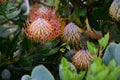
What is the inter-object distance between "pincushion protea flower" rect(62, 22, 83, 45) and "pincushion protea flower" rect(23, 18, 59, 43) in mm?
54

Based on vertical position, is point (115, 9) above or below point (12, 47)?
above

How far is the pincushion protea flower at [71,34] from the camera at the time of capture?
1.21 metres

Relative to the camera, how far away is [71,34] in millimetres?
1217

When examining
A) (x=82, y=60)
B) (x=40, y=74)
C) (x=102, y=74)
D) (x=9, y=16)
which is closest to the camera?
(x=102, y=74)

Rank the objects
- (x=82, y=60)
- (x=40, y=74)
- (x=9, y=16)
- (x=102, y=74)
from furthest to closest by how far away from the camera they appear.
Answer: (x=9, y=16) < (x=82, y=60) < (x=40, y=74) < (x=102, y=74)

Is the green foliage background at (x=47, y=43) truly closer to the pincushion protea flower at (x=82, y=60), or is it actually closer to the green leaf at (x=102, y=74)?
the pincushion protea flower at (x=82, y=60)

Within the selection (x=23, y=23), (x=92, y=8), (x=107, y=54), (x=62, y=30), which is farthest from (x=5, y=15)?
(x=107, y=54)

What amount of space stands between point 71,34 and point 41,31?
12 centimetres

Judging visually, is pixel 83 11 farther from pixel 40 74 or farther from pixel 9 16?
pixel 40 74

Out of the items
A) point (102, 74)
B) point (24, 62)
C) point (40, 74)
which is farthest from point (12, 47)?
point (102, 74)

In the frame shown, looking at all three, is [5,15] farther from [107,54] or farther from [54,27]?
[107,54]

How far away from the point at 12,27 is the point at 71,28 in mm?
230

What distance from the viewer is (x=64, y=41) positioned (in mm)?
1238

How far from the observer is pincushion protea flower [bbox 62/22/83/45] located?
1.21 metres
